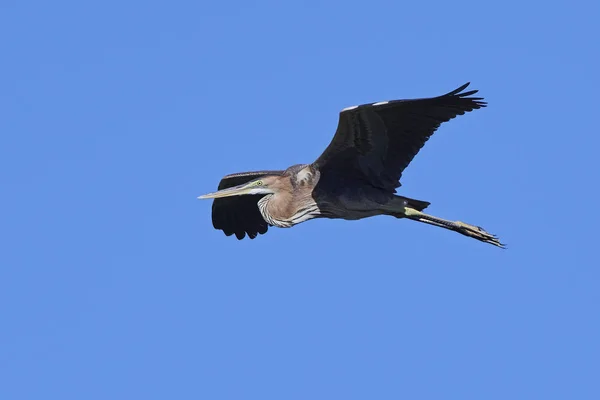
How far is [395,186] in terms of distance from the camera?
13430mm

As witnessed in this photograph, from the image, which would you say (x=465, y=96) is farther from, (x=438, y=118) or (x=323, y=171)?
(x=323, y=171)

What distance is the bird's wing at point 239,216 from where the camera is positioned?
53.1ft

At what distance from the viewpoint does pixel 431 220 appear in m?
14.5

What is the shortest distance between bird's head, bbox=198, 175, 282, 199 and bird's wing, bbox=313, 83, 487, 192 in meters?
0.74

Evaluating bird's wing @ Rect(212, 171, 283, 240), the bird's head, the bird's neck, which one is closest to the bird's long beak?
the bird's head

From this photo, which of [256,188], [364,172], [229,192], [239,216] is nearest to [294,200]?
[256,188]

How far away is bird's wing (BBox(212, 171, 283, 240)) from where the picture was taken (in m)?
16.2

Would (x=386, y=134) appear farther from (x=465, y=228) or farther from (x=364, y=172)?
(x=465, y=228)

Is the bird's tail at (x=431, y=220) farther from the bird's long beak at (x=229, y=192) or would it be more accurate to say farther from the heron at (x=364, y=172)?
the bird's long beak at (x=229, y=192)

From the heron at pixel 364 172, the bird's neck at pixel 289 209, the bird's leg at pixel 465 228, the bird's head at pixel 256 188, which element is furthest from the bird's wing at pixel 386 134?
the bird's leg at pixel 465 228

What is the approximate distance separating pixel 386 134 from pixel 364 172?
0.62 m

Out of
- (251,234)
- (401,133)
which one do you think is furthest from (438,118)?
(251,234)

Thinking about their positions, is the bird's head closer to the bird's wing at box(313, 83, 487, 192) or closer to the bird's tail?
the bird's wing at box(313, 83, 487, 192)

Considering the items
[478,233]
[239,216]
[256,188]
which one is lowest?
[478,233]
